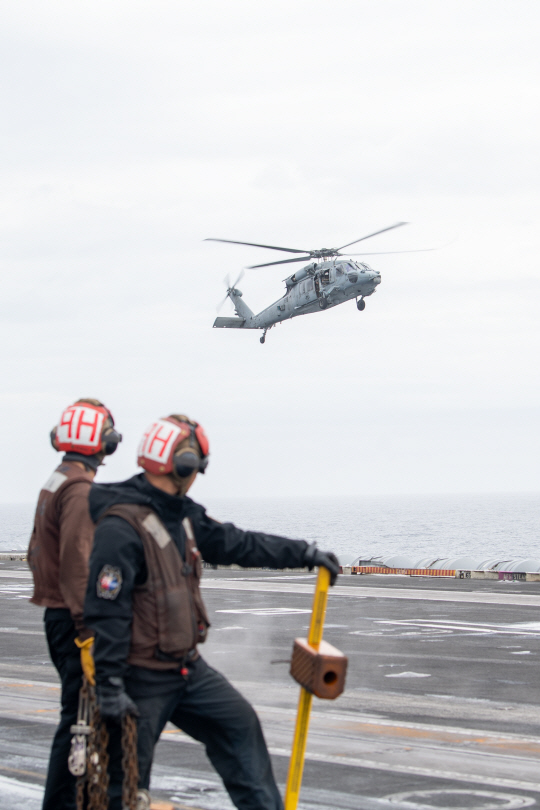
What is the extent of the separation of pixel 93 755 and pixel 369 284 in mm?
36984

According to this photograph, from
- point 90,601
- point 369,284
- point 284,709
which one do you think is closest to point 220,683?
point 90,601

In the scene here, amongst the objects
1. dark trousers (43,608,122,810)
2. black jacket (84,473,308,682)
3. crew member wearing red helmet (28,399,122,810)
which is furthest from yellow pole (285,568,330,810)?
dark trousers (43,608,122,810)

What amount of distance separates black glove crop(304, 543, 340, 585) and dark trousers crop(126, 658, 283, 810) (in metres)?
0.72

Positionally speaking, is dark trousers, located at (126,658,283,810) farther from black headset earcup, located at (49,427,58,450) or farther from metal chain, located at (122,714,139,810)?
black headset earcup, located at (49,427,58,450)

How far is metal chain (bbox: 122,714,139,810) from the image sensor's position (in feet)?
15.2

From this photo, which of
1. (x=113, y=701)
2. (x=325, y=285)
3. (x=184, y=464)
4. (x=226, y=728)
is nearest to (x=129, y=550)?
(x=184, y=464)

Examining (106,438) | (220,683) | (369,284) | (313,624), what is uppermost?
(369,284)

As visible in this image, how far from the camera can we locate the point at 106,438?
6211 mm

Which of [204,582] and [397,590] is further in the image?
[204,582]

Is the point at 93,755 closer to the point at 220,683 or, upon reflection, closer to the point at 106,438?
the point at 220,683

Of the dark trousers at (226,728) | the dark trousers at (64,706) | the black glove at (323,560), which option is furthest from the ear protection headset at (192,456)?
the dark trousers at (64,706)

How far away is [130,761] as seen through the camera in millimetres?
4641

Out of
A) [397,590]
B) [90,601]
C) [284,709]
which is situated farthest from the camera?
[397,590]

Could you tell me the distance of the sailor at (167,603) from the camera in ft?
15.4
